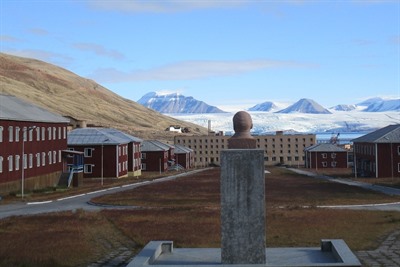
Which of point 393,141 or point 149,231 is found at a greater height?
point 393,141

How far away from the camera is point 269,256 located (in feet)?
57.8

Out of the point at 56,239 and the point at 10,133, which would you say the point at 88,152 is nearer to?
the point at 10,133

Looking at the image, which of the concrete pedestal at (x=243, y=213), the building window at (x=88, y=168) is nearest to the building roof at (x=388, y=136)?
the building window at (x=88, y=168)

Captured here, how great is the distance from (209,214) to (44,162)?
4028 centimetres

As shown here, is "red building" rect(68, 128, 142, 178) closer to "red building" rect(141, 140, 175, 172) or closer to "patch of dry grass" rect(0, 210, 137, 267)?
"red building" rect(141, 140, 175, 172)

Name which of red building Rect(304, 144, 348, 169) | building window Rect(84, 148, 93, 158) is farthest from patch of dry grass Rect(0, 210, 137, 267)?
red building Rect(304, 144, 348, 169)

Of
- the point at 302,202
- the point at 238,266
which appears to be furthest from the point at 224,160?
the point at 302,202

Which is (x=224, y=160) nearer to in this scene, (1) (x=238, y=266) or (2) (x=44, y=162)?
(1) (x=238, y=266)

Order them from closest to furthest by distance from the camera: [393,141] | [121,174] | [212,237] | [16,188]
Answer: [212,237], [16,188], [393,141], [121,174]

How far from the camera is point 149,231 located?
2527 centimetres

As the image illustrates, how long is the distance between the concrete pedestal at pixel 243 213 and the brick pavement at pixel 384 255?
3791 mm

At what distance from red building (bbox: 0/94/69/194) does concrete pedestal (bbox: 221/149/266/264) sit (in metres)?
38.0

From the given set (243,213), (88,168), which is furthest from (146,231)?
(88,168)

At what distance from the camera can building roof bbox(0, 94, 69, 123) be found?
5769 centimetres
